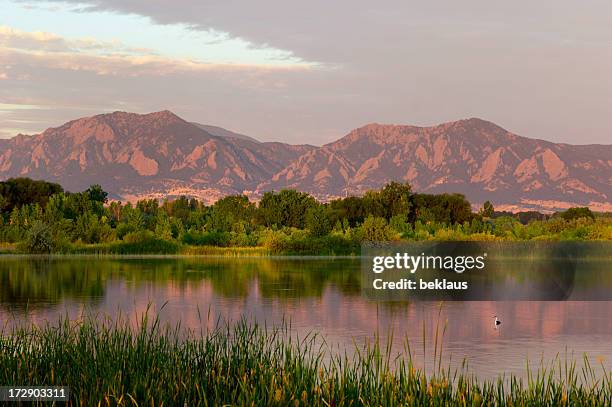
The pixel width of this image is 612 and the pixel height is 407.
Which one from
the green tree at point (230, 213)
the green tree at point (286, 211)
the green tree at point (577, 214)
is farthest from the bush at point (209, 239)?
the green tree at point (577, 214)

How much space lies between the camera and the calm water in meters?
23.8

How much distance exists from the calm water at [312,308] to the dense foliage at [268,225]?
17885 millimetres

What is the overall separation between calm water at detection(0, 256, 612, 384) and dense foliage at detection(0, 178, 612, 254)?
17.9 m

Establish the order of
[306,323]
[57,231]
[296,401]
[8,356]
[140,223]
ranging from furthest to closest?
[140,223] < [57,231] < [306,323] < [8,356] < [296,401]

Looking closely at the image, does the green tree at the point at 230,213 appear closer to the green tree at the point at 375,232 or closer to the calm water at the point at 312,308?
the green tree at the point at 375,232

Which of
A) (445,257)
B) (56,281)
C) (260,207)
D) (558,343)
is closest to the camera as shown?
(558,343)

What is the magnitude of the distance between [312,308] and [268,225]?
2089 inches

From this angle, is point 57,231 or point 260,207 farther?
point 260,207

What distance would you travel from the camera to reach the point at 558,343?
2480 centimetres

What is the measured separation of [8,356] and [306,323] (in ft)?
45.7

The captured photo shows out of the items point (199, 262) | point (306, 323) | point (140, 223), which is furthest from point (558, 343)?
point (140, 223)

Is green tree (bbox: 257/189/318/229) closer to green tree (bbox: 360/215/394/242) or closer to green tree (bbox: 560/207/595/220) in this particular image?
green tree (bbox: 360/215/394/242)

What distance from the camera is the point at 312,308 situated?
3184 cm

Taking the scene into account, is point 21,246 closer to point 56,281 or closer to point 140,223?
point 140,223
